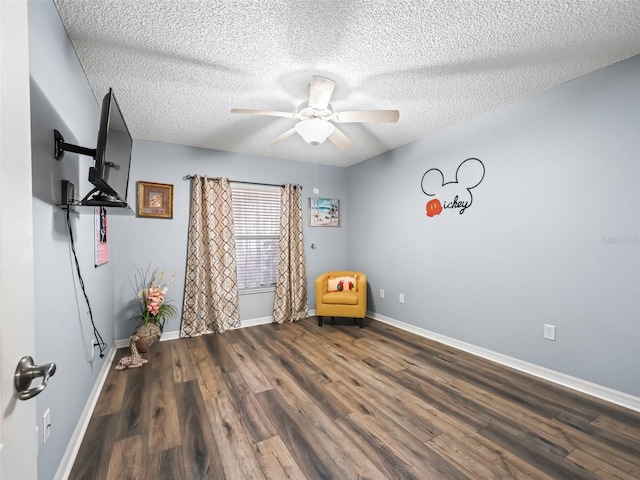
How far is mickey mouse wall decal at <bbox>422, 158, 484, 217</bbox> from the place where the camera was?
2.93 m

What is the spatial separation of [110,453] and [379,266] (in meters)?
3.37

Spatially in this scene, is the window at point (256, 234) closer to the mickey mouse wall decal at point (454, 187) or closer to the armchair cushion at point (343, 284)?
the armchair cushion at point (343, 284)

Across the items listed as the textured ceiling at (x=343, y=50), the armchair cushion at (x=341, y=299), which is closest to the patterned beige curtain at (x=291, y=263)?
the armchair cushion at (x=341, y=299)

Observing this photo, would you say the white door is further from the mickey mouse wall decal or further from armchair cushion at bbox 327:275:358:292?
armchair cushion at bbox 327:275:358:292

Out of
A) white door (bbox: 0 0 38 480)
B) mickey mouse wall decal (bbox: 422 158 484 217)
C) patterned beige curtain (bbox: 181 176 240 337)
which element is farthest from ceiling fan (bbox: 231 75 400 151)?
patterned beige curtain (bbox: 181 176 240 337)

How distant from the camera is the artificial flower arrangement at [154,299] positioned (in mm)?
3117

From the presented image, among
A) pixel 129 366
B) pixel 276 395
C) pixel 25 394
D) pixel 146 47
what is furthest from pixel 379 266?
pixel 25 394

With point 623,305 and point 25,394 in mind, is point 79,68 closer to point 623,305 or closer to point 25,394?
point 25,394

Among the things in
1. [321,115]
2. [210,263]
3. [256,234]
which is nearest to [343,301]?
[256,234]

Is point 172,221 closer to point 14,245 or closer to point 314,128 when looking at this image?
point 314,128

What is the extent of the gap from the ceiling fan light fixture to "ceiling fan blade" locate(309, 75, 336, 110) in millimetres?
114

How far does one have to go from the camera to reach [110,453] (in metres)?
1.60

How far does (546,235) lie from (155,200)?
4.07 meters

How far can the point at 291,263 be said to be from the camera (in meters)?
4.22
